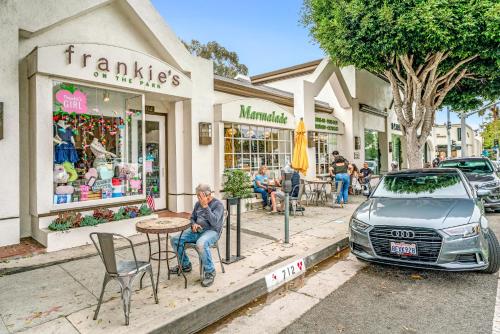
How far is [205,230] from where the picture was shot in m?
4.41

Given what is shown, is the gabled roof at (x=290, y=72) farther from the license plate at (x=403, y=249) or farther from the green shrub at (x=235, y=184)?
the license plate at (x=403, y=249)

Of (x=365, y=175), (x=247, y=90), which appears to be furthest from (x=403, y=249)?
(x=365, y=175)

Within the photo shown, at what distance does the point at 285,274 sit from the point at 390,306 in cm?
150

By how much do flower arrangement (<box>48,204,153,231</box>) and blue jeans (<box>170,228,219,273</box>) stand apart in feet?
8.49

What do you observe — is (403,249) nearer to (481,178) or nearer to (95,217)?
(95,217)

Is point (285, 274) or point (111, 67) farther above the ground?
point (111, 67)

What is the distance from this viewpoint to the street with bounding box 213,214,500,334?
3260mm

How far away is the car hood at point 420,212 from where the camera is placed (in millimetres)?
4176

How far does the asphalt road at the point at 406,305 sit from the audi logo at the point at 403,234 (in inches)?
28.3

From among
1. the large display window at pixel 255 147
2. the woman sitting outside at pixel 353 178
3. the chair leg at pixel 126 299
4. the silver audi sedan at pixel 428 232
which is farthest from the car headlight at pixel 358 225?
the woman sitting outside at pixel 353 178

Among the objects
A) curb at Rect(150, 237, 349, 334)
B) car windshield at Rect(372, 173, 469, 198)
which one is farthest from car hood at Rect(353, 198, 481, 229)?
curb at Rect(150, 237, 349, 334)

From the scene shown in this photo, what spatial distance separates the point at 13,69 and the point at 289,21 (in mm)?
14812

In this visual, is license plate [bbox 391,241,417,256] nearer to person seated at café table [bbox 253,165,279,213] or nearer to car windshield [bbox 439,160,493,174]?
person seated at café table [bbox 253,165,279,213]

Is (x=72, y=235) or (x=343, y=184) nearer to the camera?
(x=72, y=235)
